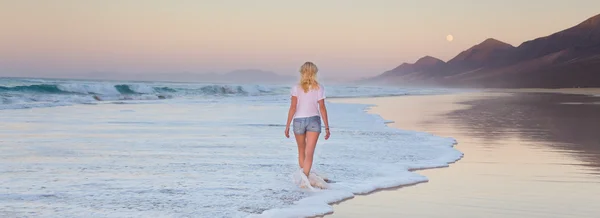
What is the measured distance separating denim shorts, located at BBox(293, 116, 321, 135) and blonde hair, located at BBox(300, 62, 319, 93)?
333mm

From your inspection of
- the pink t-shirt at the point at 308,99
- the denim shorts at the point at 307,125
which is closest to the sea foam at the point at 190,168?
the denim shorts at the point at 307,125

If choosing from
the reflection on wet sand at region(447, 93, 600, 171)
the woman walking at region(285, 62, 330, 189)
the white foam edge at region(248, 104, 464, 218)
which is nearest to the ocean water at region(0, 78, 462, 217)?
the white foam edge at region(248, 104, 464, 218)

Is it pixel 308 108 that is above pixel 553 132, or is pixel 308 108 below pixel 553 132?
above

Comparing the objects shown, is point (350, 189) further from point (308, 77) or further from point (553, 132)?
point (553, 132)

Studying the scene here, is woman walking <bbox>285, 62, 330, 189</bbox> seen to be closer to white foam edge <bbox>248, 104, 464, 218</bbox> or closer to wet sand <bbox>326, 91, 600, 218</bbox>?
white foam edge <bbox>248, 104, 464, 218</bbox>

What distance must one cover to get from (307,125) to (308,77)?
0.55m

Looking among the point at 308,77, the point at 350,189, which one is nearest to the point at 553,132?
the point at 350,189

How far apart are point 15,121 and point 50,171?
9.99m

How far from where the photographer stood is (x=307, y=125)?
8.42 metres

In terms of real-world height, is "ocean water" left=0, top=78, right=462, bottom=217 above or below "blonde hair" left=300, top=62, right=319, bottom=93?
below

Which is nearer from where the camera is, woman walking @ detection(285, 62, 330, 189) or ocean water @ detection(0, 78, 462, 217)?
ocean water @ detection(0, 78, 462, 217)

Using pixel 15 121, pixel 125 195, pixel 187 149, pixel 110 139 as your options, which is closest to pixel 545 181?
pixel 125 195

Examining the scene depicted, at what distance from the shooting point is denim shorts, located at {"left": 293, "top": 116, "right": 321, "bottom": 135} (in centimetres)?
840

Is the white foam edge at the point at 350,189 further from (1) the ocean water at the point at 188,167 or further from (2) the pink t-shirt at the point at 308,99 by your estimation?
(2) the pink t-shirt at the point at 308,99
